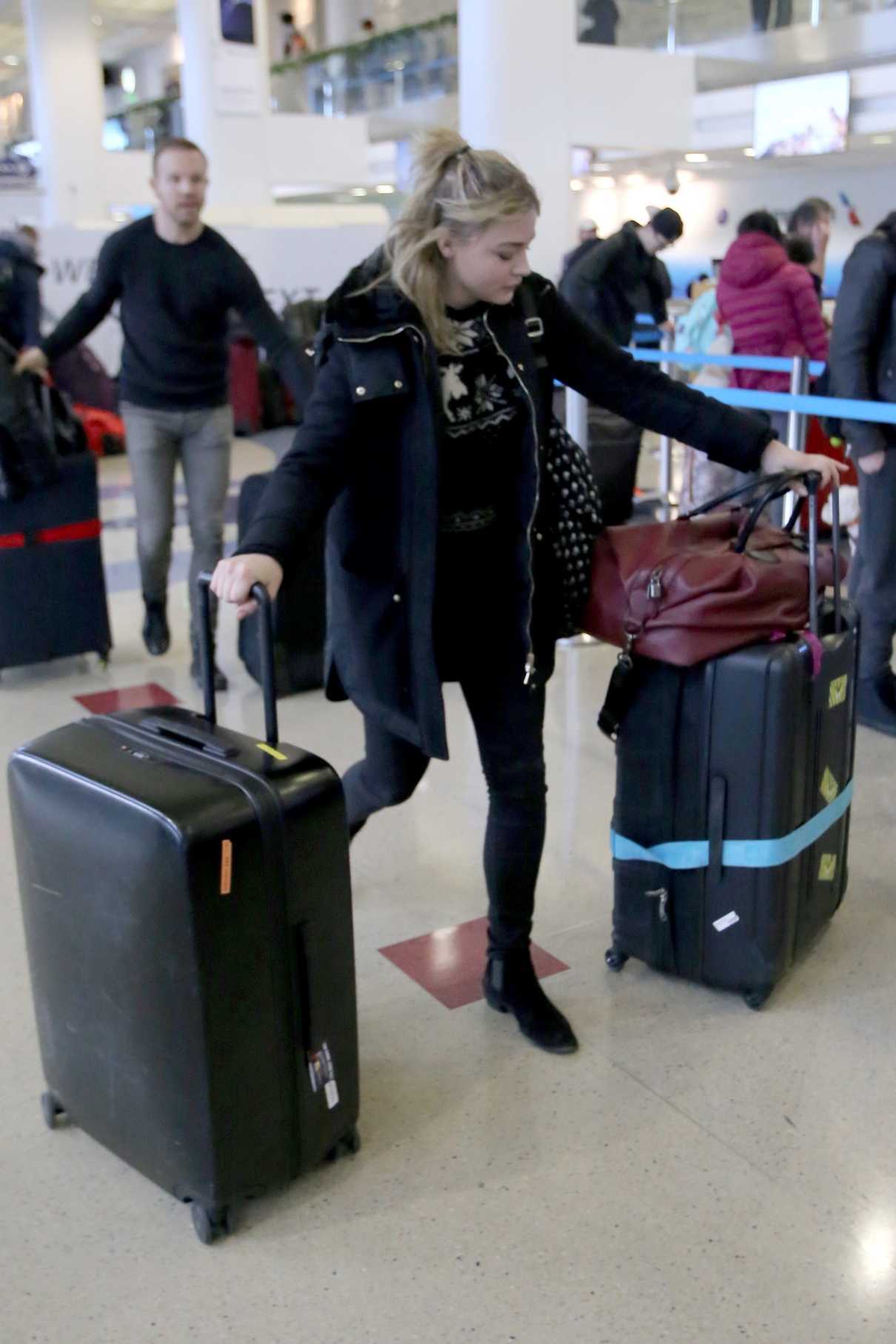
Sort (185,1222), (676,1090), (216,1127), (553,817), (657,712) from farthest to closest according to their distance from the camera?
(553,817)
(657,712)
(676,1090)
(185,1222)
(216,1127)

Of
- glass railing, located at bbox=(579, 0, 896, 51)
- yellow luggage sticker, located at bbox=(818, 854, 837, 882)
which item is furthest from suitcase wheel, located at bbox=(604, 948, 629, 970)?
glass railing, located at bbox=(579, 0, 896, 51)

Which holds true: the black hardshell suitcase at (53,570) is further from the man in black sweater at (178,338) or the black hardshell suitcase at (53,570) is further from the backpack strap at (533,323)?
the backpack strap at (533,323)

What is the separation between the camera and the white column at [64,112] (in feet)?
48.3

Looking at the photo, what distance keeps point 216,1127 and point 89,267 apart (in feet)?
29.0

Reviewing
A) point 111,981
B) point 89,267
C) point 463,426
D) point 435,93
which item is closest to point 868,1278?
point 111,981

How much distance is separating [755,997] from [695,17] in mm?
13172

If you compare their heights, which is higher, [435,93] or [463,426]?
[435,93]

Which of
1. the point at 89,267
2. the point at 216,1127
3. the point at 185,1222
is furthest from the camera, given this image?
the point at 89,267

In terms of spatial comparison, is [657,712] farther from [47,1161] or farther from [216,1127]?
[47,1161]

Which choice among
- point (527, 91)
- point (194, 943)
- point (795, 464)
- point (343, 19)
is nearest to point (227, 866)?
point (194, 943)

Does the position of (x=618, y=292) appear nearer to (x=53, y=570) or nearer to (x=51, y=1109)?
(x=53, y=570)

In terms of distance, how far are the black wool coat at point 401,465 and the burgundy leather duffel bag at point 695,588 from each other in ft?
0.38

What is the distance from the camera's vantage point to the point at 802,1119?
1.91 metres

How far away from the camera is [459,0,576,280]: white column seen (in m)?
6.38
